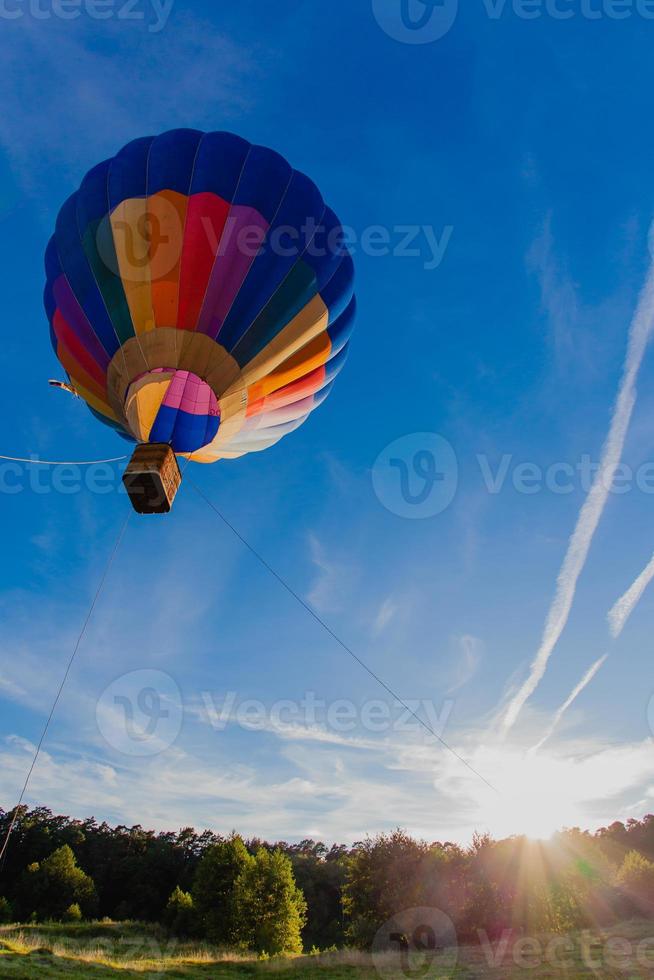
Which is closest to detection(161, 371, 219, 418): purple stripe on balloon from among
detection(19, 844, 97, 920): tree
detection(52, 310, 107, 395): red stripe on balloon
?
detection(52, 310, 107, 395): red stripe on balloon

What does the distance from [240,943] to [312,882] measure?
1227 inches

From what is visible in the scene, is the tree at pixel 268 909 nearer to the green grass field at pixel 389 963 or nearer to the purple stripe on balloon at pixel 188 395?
the green grass field at pixel 389 963

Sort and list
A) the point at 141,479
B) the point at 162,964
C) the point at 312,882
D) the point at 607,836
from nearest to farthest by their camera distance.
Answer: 1. the point at 141,479
2. the point at 162,964
3. the point at 312,882
4. the point at 607,836

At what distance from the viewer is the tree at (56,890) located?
1924 inches

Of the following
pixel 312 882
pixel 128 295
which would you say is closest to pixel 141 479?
pixel 128 295

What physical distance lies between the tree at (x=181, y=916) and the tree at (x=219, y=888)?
99 cm

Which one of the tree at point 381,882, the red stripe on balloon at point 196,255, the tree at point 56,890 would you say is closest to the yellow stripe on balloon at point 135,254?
the red stripe on balloon at point 196,255

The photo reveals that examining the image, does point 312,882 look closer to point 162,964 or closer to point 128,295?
point 162,964

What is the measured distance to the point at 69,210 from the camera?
1152cm

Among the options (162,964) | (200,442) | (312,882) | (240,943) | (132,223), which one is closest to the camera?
(132,223)

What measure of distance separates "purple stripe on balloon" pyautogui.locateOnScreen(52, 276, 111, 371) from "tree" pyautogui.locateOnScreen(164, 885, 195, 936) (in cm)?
3868

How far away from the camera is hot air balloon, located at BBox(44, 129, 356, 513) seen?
35.1 feet

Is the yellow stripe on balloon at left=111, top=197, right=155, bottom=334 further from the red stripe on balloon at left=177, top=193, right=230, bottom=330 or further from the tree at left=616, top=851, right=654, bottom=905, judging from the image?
the tree at left=616, top=851, right=654, bottom=905

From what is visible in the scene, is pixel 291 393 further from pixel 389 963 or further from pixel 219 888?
pixel 219 888
